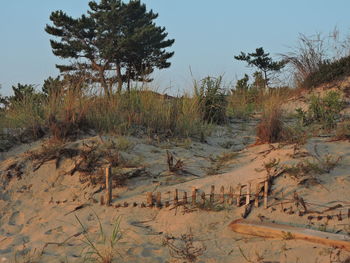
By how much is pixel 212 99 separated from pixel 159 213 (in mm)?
4069

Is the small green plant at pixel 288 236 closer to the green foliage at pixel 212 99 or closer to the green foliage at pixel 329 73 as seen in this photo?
the green foliage at pixel 212 99

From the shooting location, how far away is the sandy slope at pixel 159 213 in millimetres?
3049

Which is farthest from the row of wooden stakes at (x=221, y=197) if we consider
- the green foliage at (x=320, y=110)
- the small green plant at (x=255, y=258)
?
the green foliage at (x=320, y=110)

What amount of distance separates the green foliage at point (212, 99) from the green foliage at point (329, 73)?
3542 mm

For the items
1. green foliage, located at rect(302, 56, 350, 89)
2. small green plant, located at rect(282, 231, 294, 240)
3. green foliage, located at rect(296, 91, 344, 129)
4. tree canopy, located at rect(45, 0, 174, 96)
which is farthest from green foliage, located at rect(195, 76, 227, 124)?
tree canopy, located at rect(45, 0, 174, 96)

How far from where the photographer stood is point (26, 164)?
5.15 metres

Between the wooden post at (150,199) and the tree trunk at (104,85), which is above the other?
the tree trunk at (104,85)

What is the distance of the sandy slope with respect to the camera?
3.05 meters

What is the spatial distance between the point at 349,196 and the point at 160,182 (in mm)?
1872

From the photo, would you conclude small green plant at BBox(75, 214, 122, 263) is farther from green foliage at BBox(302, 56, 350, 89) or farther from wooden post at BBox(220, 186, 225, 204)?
green foliage at BBox(302, 56, 350, 89)

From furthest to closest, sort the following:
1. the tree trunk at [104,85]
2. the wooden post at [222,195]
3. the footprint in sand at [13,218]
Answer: the tree trunk at [104,85], the footprint in sand at [13,218], the wooden post at [222,195]

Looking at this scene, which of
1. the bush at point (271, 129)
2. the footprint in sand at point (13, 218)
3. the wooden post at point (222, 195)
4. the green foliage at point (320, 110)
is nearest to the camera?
the wooden post at point (222, 195)

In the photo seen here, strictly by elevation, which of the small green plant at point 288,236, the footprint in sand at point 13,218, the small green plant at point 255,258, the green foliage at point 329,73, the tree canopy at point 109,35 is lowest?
the footprint in sand at point 13,218

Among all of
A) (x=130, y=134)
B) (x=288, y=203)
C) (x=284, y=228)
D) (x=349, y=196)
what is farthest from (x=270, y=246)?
(x=130, y=134)
